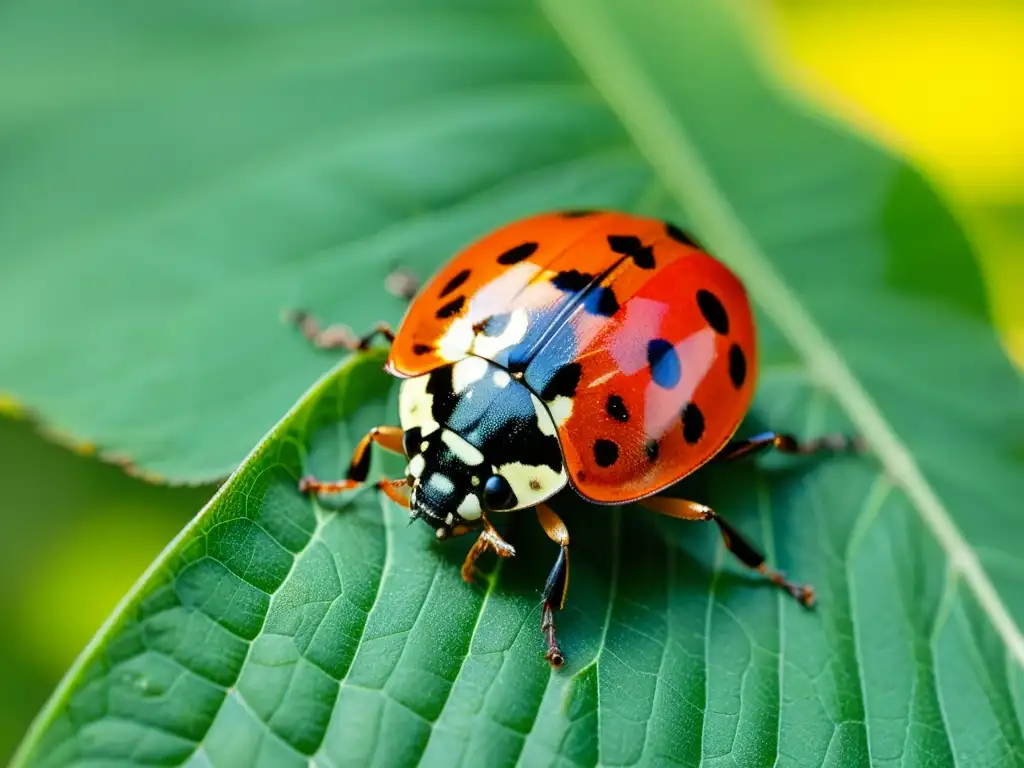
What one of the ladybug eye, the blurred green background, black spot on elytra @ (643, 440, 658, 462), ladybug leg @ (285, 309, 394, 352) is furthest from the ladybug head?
the blurred green background

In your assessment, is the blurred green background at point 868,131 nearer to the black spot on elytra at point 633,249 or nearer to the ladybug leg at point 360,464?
the ladybug leg at point 360,464

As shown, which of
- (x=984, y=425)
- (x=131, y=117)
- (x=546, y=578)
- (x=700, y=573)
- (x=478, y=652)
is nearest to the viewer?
(x=478, y=652)

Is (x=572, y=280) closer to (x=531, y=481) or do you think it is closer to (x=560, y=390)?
(x=560, y=390)

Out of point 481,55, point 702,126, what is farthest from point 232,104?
point 702,126

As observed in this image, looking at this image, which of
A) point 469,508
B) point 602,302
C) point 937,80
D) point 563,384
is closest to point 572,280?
point 602,302

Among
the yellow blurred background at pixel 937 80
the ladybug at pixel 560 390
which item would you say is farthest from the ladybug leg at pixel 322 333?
the yellow blurred background at pixel 937 80

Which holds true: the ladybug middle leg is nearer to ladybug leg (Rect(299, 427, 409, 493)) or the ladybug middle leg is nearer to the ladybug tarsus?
ladybug leg (Rect(299, 427, 409, 493))

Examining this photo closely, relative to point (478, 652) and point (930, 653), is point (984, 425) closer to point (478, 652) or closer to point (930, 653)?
point (930, 653)
